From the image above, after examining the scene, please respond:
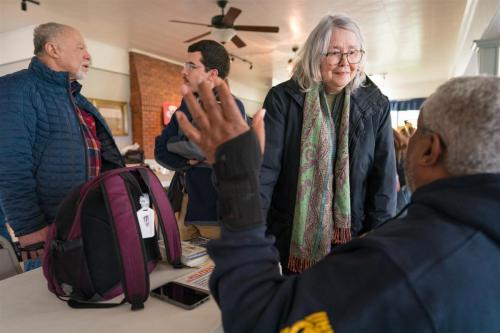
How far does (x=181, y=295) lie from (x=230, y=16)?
12.9 ft

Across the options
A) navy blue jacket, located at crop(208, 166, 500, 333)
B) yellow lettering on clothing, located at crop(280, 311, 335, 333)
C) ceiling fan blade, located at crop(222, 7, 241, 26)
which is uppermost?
ceiling fan blade, located at crop(222, 7, 241, 26)

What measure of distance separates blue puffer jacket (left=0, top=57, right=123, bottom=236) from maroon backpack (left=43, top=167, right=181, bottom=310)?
0.57 m

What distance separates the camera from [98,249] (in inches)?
36.1

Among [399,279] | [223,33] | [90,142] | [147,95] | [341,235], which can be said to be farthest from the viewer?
[147,95]

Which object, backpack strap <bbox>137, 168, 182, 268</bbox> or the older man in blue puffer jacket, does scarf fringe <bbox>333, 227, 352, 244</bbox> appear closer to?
backpack strap <bbox>137, 168, 182, 268</bbox>

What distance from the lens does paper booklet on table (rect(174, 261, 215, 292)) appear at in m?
1.01

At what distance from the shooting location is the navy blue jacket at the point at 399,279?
0.47m

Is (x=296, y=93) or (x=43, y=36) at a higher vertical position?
(x=43, y=36)

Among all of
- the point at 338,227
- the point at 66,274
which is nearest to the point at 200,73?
the point at 338,227

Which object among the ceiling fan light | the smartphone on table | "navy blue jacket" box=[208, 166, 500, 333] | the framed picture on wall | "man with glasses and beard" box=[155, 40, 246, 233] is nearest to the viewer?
"navy blue jacket" box=[208, 166, 500, 333]

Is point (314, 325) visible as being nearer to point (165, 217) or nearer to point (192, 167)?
point (165, 217)

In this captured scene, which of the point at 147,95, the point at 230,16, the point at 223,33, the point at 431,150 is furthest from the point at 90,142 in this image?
the point at 147,95

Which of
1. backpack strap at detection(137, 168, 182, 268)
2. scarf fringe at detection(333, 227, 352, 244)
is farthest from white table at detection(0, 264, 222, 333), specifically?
scarf fringe at detection(333, 227, 352, 244)

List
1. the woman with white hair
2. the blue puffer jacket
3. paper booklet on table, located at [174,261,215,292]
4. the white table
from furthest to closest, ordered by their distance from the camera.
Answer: the blue puffer jacket → the woman with white hair → paper booklet on table, located at [174,261,215,292] → the white table
